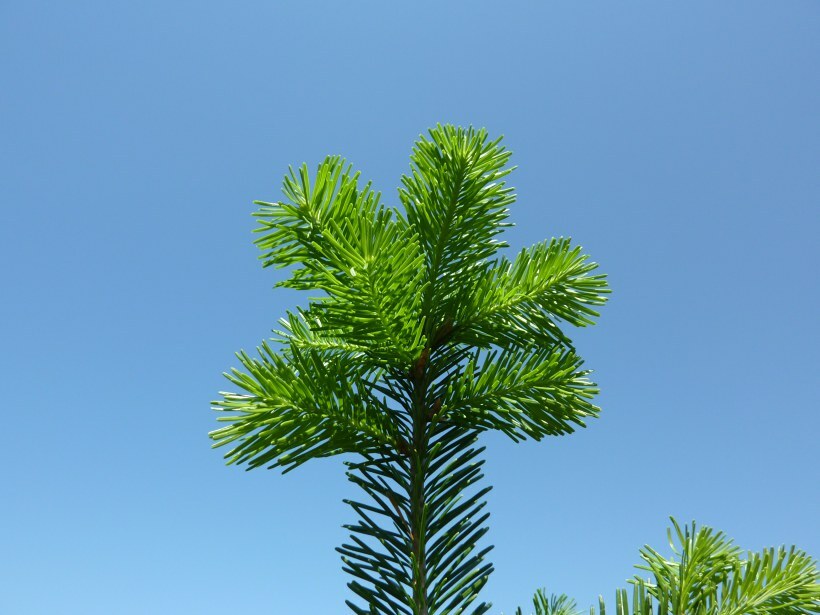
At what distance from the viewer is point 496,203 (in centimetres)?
166

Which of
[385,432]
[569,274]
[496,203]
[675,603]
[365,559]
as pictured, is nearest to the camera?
[675,603]

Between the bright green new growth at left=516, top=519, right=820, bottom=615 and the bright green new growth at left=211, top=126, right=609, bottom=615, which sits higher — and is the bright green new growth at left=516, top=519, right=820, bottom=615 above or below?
below

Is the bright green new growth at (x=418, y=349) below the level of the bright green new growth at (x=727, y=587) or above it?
above

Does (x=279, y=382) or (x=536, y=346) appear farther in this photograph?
(x=536, y=346)

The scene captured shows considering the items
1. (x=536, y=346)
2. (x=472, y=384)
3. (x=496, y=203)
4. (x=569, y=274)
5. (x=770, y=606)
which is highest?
(x=496, y=203)

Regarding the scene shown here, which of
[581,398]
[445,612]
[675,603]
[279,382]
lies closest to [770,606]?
[675,603]

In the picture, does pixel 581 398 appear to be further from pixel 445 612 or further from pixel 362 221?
pixel 362 221

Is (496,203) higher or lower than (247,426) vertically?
higher

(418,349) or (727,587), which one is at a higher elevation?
(418,349)

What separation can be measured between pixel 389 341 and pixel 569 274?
1.72ft

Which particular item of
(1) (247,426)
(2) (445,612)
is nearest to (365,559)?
(2) (445,612)

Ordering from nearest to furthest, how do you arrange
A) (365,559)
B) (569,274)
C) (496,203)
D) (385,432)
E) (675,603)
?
(675,603), (365,559), (385,432), (569,274), (496,203)

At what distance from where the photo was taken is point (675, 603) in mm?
1125

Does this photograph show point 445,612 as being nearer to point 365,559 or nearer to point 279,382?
point 365,559
